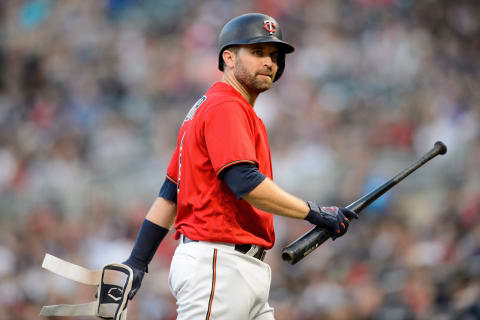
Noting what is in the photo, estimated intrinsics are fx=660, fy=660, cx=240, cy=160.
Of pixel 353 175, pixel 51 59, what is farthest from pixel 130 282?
pixel 51 59

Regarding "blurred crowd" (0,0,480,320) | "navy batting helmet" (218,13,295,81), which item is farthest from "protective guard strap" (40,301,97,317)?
"blurred crowd" (0,0,480,320)

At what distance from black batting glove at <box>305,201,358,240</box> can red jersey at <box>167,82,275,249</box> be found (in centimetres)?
23

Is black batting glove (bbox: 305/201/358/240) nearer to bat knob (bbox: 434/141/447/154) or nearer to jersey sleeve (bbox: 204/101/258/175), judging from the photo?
jersey sleeve (bbox: 204/101/258/175)

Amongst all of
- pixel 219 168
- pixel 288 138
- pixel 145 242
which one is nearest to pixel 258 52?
pixel 219 168

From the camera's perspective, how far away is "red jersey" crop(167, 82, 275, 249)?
2.71m

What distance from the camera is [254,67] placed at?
118 inches

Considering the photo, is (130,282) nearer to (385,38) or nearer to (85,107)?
(385,38)

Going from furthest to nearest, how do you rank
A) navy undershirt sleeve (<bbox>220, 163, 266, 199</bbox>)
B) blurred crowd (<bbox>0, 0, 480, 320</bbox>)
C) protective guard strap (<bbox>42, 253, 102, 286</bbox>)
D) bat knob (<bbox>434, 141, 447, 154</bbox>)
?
blurred crowd (<bbox>0, 0, 480, 320</bbox>)
bat knob (<bbox>434, 141, 447, 154</bbox>)
protective guard strap (<bbox>42, 253, 102, 286</bbox>)
navy undershirt sleeve (<bbox>220, 163, 266, 199</bbox>)

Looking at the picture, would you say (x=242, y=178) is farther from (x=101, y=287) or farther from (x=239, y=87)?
(x=101, y=287)

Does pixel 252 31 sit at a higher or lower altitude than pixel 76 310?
higher

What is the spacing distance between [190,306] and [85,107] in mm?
7503

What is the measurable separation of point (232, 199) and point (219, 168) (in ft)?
0.62

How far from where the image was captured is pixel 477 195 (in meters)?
6.04

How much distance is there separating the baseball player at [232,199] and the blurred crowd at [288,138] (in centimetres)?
288
